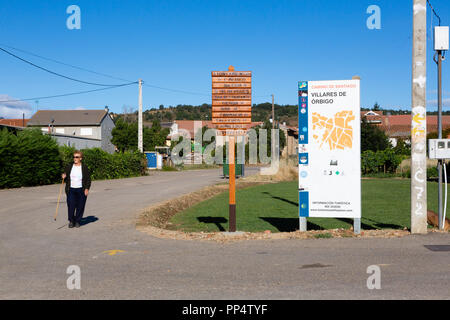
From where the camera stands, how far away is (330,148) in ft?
32.1

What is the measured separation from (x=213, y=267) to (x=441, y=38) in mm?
7046

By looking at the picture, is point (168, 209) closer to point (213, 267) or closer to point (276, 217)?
point (276, 217)

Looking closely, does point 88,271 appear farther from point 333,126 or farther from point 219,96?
point 333,126

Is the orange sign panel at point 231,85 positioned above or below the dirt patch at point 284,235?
above

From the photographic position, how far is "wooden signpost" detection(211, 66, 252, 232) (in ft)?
33.6

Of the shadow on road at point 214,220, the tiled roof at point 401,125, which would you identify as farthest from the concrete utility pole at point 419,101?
the tiled roof at point 401,125

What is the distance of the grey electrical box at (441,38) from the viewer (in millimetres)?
9711

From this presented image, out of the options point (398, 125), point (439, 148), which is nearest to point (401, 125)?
point (398, 125)

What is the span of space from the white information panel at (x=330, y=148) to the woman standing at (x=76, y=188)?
549cm

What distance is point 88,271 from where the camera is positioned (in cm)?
669

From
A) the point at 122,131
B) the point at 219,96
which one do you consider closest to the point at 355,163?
the point at 219,96

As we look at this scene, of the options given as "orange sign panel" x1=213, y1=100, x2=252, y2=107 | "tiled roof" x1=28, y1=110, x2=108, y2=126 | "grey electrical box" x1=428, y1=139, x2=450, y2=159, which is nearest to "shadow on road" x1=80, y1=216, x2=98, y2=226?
"orange sign panel" x1=213, y1=100, x2=252, y2=107

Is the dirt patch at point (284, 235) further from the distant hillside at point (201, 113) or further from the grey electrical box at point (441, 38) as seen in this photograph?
the distant hillside at point (201, 113)

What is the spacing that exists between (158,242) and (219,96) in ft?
11.6
